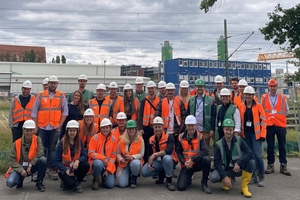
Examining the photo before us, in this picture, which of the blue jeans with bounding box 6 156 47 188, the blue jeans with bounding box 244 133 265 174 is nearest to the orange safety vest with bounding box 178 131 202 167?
the blue jeans with bounding box 244 133 265 174

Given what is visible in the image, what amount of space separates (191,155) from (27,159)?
3129 mm

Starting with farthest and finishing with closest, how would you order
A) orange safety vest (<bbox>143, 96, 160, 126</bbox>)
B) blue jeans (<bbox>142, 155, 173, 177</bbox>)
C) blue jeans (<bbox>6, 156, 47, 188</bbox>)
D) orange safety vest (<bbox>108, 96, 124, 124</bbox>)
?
orange safety vest (<bbox>108, 96, 124, 124</bbox>) < orange safety vest (<bbox>143, 96, 160, 126</bbox>) < blue jeans (<bbox>142, 155, 173, 177</bbox>) < blue jeans (<bbox>6, 156, 47, 188</bbox>)

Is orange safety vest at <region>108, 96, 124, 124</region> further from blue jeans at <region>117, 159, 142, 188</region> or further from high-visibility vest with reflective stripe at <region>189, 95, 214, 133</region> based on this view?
high-visibility vest with reflective stripe at <region>189, 95, 214, 133</region>

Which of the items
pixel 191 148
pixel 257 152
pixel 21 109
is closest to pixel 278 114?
pixel 257 152

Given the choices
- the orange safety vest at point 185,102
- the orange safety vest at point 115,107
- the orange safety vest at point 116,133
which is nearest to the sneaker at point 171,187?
the orange safety vest at point 116,133

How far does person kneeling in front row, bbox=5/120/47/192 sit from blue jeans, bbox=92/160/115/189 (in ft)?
3.04

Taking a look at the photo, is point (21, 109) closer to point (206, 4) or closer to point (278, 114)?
point (278, 114)

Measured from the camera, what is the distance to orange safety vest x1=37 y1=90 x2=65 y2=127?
20.7 feet

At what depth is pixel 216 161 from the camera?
559cm

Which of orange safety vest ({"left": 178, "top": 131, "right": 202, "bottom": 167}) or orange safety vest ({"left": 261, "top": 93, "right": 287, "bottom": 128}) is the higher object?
orange safety vest ({"left": 261, "top": 93, "right": 287, "bottom": 128})

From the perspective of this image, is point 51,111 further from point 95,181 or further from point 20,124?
point 95,181

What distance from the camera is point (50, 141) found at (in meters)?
6.34

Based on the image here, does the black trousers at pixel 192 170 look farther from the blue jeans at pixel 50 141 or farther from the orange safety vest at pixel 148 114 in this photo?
the blue jeans at pixel 50 141

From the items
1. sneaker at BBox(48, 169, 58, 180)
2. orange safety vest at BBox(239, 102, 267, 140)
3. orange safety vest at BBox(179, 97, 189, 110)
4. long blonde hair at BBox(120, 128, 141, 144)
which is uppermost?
orange safety vest at BBox(179, 97, 189, 110)
